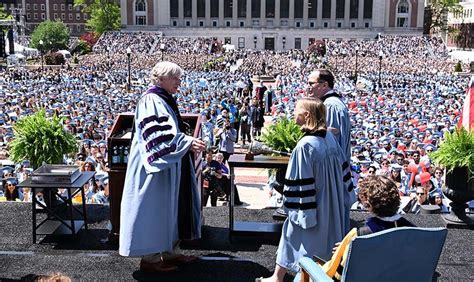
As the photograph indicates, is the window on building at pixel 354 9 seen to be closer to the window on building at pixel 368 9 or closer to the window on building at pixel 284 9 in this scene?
the window on building at pixel 368 9

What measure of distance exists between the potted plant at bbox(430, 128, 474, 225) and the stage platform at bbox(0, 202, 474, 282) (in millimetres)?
459

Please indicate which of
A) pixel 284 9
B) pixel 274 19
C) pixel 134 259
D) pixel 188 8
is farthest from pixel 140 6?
pixel 134 259

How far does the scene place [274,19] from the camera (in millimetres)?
96438

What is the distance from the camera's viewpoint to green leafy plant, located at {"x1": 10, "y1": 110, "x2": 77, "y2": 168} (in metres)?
7.14

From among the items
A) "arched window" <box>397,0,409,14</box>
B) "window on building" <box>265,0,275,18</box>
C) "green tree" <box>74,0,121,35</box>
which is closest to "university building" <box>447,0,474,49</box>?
"arched window" <box>397,0,409,14</box>

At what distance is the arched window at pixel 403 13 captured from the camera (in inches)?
3610

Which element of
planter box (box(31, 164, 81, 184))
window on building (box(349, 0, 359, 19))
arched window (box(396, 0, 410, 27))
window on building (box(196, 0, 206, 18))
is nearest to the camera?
planter box (box(31, 164, 81, 184))

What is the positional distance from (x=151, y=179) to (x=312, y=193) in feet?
4.75

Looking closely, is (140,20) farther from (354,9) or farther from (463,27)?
(463,27)

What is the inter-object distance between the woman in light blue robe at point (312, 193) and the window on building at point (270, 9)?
94.4 metres

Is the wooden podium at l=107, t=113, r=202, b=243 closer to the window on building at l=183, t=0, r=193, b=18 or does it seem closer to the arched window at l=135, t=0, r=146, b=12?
the arched window at l=135, t=0, r=146, b=12

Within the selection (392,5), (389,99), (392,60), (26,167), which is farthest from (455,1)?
(26,167)

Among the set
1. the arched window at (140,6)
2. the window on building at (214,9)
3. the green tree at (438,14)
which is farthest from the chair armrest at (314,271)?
the window on building at (214,9)

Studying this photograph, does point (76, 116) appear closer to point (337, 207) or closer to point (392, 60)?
point (337, 207)
